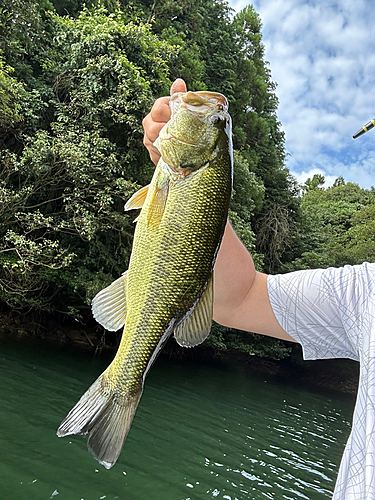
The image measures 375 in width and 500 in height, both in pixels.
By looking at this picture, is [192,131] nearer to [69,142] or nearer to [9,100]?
[69,142]

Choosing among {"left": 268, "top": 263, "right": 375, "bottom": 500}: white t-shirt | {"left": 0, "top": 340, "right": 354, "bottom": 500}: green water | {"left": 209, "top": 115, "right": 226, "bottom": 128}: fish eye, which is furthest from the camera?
{"left": 0, "top": 340, "right": 354, "bottom": 500}: green water

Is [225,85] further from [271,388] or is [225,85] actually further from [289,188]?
[271,388]

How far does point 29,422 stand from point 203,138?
20.5 feet

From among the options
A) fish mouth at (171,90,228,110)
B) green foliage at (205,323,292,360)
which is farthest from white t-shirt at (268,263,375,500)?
green foliage at (205,323,292,360)

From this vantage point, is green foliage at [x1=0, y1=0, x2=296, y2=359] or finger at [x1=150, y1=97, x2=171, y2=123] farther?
green foliage at [x1=0, y1=0, x2=296, y2=359]

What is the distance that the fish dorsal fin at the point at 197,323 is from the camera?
4.15 ft

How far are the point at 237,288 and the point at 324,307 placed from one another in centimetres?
34

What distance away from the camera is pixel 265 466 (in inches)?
280

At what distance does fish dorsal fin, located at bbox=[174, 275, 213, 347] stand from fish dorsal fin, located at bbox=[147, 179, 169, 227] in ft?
0.83

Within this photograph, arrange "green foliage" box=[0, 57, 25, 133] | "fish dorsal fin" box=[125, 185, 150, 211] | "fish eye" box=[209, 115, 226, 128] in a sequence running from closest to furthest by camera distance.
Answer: "fish eye" box=[209, 115, 226, 128]
"fish dorsal fin" box=[125, 185, 150, 211]
"green foliage" box=[0, 57, 25, 133]

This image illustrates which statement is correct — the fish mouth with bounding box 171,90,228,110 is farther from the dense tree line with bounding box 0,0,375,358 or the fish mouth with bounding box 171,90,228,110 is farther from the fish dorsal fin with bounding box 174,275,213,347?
the dense tree line with bounding box 0,0,375,358

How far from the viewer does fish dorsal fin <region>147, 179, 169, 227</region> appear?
51.5 inches

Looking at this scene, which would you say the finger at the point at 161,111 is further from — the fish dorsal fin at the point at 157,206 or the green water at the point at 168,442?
the green water at the point at 168,442

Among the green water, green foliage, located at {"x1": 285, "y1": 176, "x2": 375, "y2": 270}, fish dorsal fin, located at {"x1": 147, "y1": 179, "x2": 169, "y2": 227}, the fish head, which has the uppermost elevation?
green foliage, located at {"x1": 285, "y1": 176, "x2": 375, "y2": 270}
